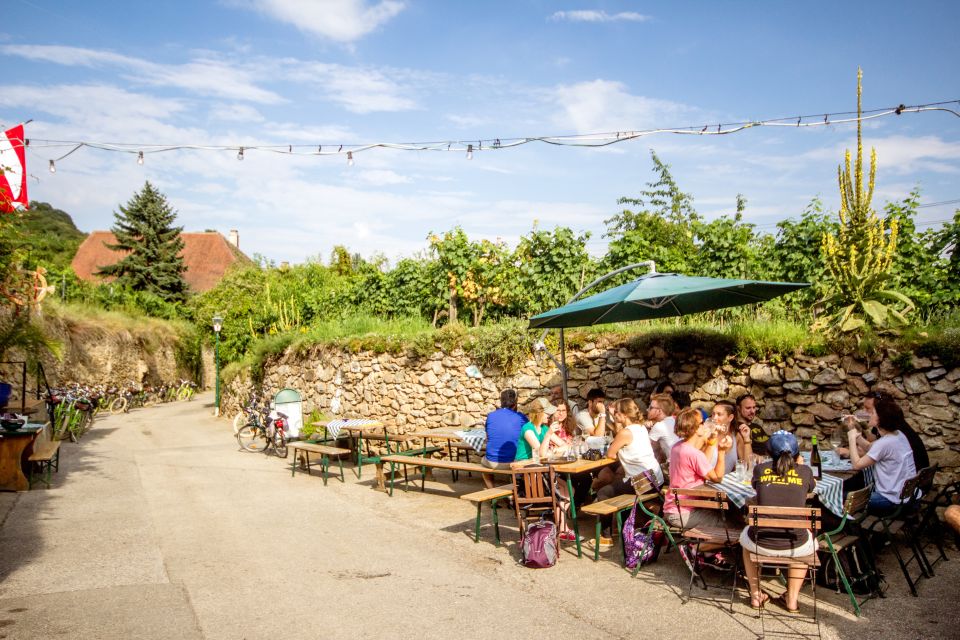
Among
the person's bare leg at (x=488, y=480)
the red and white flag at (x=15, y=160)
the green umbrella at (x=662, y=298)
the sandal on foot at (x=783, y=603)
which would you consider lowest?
the sandal on foot at (x=783, y=603)

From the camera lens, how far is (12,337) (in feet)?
28.5

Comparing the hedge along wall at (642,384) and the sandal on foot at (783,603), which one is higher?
the hedge along wall at (642,384)

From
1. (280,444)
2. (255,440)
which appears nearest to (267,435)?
(280,444)

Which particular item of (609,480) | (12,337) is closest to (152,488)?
(12,337)

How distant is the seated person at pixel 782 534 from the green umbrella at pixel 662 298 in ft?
7.45

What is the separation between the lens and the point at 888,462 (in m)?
5.26

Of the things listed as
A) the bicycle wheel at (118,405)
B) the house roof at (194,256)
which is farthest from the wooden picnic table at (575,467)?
the house roof at (194,256)

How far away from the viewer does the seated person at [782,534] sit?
4352mm

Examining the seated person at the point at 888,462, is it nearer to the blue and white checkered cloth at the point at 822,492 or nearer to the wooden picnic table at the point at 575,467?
the blue and white checkered cloth at the point at 822,492

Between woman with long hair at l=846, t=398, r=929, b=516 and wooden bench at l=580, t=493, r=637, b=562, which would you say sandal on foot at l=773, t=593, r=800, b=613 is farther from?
wooden bench at l=580, t=493, r=637, b=562

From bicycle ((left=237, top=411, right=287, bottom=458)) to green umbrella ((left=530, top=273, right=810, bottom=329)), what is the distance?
6.86 metres

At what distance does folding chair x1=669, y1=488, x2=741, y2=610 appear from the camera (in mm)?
4816

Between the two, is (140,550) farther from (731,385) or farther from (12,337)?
(731,385)

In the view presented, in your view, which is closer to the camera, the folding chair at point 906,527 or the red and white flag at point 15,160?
the folding chair at point 906,527
